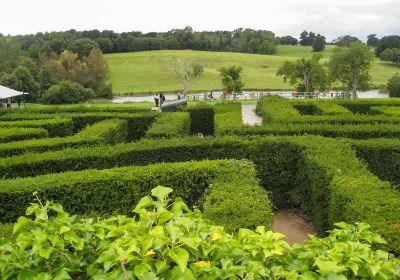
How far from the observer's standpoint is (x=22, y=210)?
27.2 ft

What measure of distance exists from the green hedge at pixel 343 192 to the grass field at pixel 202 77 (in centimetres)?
6184

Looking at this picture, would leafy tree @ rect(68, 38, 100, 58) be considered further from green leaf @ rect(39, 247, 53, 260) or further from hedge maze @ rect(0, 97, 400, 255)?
green leaf @ rect(39, 247, 53, 260)

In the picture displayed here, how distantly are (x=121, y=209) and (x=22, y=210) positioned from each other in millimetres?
1901

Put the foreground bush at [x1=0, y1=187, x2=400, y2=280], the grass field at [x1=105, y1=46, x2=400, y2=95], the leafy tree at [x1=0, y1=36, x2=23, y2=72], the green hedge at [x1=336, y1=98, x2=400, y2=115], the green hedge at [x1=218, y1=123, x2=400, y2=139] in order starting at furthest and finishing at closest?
the grass field at [x1=105, y1=46, x2=400, y2=95] → the leafy tree at [x1=0, y1=36, x2=23, y2=72] → the green hedge at [x1=336, y1=98, x2=400, y2=115] → the green hedge at [x1=218, y1=123, x2=400, y2=139] → the foreground bush at [x1=0, y1=187, x2=400, y2=280]

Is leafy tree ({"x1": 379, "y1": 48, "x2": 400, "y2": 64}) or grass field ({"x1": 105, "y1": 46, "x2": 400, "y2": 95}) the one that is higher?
leafy tree ({"x1": 379, "y1": 48, "x2": 400, "y2": 64})

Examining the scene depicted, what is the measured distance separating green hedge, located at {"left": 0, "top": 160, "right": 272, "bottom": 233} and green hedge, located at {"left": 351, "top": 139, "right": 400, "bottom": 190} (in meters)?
3.53

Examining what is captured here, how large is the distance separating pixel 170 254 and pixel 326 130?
1127 centimetres

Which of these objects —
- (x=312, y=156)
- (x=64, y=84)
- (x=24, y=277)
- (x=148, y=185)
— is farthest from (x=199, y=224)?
(x=64, y=84)

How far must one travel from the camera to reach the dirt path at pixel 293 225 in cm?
979

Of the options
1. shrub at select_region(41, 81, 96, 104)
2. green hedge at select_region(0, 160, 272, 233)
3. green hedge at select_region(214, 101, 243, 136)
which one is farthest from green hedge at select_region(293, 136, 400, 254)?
shrub at select_region(41, 81, 96, 104)

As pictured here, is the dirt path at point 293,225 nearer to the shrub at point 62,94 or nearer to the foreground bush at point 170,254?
the foreground bush at point 170,254

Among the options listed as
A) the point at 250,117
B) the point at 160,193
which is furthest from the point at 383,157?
the point at 250,117

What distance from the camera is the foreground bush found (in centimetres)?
284

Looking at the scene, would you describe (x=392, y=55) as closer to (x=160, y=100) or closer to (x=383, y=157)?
(x=160, y=100)
